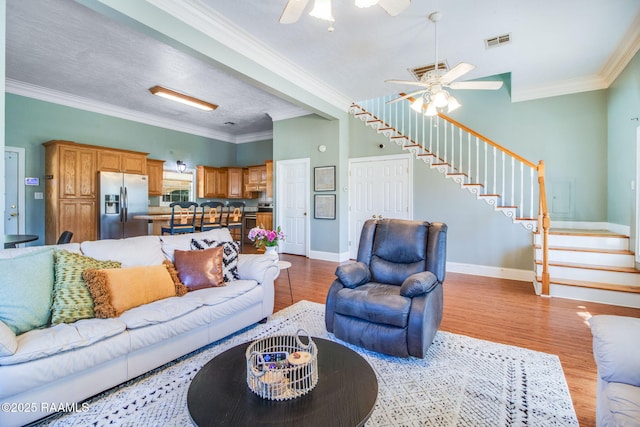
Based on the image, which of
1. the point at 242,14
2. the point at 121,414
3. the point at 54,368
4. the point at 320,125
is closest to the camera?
the point at 54,368

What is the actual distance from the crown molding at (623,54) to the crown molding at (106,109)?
697cm

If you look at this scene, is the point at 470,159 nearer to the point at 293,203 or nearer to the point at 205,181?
the point at 293,203

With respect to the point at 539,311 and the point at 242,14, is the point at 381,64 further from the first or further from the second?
the point at 539,311

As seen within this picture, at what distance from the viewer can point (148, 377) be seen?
6.77 ft

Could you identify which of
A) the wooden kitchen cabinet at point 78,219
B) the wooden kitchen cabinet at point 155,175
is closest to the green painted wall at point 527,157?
the wooden kitchen cabinet at point 155,175

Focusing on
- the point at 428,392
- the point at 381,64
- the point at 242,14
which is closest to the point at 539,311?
the point at 428,392

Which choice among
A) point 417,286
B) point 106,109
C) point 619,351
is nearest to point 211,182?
point 106,109

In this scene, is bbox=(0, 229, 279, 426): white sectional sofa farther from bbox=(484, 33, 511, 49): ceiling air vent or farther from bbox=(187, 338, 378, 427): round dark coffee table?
bbox=(484, 33, 511, 49): ceiling air vent

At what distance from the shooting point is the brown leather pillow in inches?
103

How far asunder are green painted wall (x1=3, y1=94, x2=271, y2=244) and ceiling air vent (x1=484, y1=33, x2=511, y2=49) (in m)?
6.87

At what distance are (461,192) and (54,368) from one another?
17.7 ft

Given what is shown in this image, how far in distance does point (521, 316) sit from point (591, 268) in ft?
5.12

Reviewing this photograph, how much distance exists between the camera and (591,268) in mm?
3904

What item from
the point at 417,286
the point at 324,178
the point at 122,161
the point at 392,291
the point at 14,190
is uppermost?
the point at 122,161
